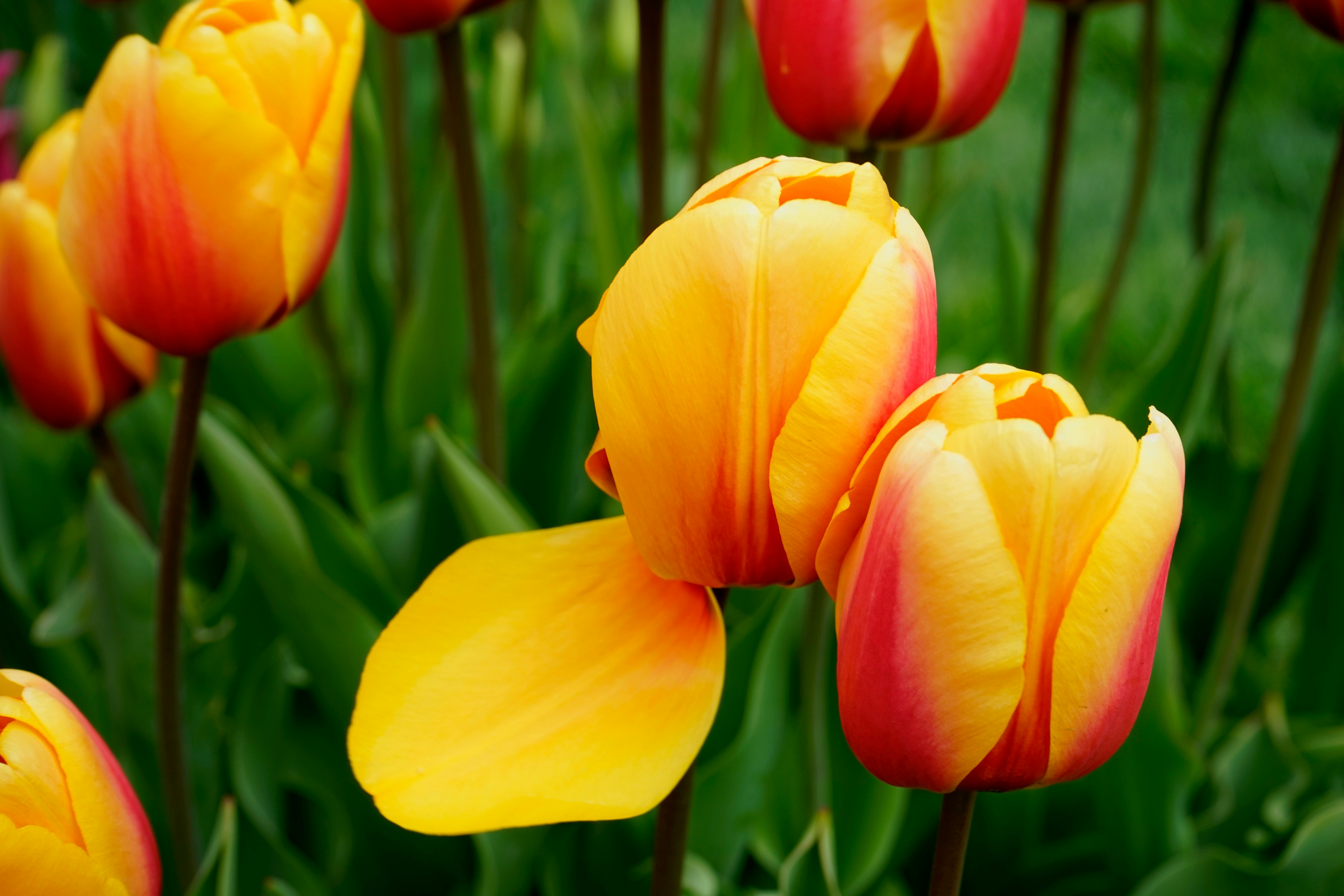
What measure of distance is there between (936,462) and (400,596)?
604 mm

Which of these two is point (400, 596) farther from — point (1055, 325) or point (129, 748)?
point (1055, 325)

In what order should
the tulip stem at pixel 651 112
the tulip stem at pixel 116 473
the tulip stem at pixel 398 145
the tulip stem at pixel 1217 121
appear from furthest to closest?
the tulip stem at pixel 398 145
the tulip stem at pixel 1217 121
the tulip stem at pixel 116 473
the tulip stem at pixel 651 112

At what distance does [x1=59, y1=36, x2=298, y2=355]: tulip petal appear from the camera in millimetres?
473

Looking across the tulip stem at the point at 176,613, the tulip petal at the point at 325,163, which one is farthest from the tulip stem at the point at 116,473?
the tulip petal at the point at 325,163

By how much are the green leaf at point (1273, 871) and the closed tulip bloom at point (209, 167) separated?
1.92 ft

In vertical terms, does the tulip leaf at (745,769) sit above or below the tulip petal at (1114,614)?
below

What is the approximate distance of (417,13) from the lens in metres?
0.64

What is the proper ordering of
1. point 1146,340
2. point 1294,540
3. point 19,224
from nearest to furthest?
point 19,224, point 1294,540, point 1146,340

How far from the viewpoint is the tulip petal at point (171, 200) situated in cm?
47

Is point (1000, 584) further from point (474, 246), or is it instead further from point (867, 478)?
point (474, 246)

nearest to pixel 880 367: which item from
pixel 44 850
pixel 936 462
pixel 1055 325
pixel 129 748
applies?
pixel 936 462

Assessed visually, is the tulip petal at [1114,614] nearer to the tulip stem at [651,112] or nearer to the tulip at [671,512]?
the tulip at [671,512]

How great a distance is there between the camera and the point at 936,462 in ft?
1.03

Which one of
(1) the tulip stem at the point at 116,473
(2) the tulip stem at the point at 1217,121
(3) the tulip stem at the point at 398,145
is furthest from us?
(3) the tulip stem at the point at 398,145
